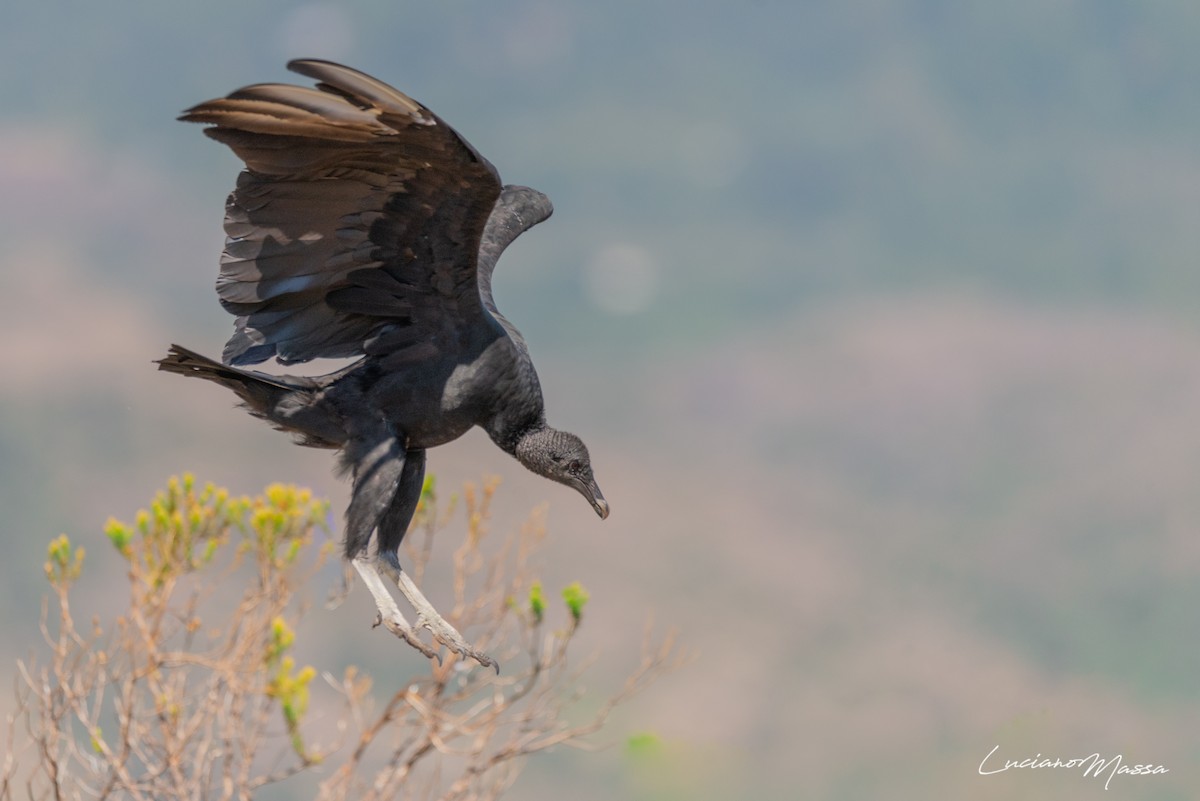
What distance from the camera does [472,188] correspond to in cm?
274

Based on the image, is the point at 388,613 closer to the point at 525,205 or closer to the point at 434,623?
the point at 434,623

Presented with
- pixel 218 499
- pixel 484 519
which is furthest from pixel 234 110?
pixel 484 519

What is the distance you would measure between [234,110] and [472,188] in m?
0.52

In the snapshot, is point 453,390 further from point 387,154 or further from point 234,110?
point 234,110

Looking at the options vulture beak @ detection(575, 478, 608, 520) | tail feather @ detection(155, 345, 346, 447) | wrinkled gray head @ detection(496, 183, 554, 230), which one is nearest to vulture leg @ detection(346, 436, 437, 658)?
tail feather @ detection(155, 345, 346, 447)

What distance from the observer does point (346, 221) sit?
294 centimetres

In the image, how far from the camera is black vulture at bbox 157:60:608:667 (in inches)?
108

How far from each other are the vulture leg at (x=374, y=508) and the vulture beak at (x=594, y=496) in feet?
1.40

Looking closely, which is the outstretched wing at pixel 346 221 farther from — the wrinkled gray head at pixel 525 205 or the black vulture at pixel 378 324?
the wrinkled gray head at pixel 525 205

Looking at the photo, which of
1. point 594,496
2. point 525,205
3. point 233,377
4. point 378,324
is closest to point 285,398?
point 233,377

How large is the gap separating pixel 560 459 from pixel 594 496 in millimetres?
126

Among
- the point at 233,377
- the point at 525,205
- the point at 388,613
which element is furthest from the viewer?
the point at 525,205

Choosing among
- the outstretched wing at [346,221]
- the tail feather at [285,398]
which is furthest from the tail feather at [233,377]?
the outstretched wing at [346,221]

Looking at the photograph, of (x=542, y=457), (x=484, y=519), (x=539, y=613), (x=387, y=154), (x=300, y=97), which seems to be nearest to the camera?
(x=300, y=97)
